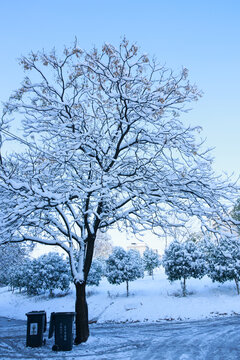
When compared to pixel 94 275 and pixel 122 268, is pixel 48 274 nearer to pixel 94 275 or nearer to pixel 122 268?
pixel 94 275

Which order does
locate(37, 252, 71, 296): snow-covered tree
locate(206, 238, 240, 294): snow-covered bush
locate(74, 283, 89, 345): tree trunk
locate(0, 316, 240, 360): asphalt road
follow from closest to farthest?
locate(0, 316, 240, 360): asphalt road < locate(74, 283, 89, 345): tree trunk < locate(206, 238, 240, 294): snow-covered bush < locate(37, 252, 71, 296): snow-covered tree

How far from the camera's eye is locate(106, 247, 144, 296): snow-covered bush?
2331 cm

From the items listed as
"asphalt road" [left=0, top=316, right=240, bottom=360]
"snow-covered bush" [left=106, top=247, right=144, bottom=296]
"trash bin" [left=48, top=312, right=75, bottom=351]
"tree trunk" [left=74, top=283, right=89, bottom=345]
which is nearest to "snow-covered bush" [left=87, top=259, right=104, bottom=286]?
"snow-covered bush" [left=106, top=247, right=144, bottom=296]

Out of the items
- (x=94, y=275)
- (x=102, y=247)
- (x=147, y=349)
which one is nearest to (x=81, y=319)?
(x=147, y=349)

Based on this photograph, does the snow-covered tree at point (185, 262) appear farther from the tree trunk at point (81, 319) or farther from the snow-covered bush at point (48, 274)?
the tree trunk at point (81, 319)

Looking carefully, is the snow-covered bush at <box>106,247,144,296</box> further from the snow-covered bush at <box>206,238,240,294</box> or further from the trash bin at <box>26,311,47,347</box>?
the trash bin at <box>26,311,47,347</box>

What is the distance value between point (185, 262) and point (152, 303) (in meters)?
4.19

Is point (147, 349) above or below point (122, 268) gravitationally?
below

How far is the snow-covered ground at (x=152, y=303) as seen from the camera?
56.4 feet

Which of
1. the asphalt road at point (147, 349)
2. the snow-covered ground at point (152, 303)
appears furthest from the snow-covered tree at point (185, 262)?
the asphalt road at point (147, 349)

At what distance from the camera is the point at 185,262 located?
20.8 metres

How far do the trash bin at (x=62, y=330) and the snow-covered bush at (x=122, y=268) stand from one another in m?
16.2

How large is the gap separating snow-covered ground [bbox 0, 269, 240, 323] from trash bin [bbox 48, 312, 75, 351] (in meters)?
10.4

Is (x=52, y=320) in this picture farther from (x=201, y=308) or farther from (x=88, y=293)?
(x=88, y=293)
